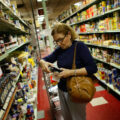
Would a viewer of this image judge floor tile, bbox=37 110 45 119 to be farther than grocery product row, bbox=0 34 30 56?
Yes

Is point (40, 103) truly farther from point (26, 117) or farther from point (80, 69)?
point (80, 69)

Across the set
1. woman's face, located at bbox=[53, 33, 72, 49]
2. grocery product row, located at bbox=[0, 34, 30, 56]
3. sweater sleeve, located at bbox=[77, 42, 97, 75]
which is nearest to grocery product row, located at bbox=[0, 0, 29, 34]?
grocery product row, located at bbox=[0, 34, 30, 56]

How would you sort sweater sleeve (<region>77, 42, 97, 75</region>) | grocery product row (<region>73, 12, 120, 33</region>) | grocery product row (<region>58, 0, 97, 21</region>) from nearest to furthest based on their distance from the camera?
sweater sleeve (<region>77, 42, 97, 75</region>), grocery product row (<region>73, 12, 120, 33</region>), grocery product row (<region>58, 0, 97, 21</region>)

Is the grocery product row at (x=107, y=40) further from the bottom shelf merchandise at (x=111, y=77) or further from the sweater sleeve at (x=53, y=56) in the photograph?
the sweater sleeve at (x=53, y=56)

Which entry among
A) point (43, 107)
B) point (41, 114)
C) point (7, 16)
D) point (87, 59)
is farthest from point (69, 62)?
point (43, 107)

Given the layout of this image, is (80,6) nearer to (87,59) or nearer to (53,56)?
(53,56)

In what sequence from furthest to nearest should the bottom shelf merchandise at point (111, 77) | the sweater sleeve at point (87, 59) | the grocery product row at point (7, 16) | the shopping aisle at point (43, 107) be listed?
the bottom shelf merchandise at point (111, 77) < the shopping aisle at point (43, 107) < the grocery product row at point (7, 16) < the sweater sleeve at point (87, 59)

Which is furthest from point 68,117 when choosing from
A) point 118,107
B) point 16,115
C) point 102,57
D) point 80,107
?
point 102,57

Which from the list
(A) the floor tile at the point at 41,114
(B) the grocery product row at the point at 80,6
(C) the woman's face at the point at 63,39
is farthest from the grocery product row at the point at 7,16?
(B) the grocery product row at the point at 80,6

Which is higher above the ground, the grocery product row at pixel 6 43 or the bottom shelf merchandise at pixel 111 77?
the grocery product row at pixel 6 43

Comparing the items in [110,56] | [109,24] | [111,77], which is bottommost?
[111,77]

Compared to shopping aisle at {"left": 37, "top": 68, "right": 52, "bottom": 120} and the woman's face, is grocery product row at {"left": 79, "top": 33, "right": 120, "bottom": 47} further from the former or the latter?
shopping aisle at {"left": 37, "top": 68, "right": 52, "bottom": 120}

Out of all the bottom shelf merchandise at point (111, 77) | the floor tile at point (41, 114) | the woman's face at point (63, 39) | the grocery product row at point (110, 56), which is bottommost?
the floor tile at point (41, 114)

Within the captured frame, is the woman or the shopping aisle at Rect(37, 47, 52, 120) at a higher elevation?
the woman
